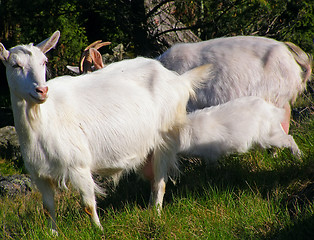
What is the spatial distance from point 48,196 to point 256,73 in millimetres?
2786

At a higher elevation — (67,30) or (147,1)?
(147,1)

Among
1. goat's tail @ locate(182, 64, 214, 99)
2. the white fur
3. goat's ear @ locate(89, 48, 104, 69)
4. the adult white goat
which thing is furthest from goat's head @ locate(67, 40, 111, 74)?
goat's tail @ locate(182, 64, 214, 99)

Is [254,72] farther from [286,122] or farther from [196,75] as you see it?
[196,75]

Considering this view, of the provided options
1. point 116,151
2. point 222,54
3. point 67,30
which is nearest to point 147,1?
point 222,54

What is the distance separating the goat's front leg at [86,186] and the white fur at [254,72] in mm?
2131

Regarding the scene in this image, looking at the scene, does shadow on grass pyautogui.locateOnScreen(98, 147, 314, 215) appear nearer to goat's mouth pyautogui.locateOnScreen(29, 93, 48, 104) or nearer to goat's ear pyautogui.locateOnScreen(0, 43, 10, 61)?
goat's mouth pyautogui.locateOnScreen(29, 93, 48, 104)

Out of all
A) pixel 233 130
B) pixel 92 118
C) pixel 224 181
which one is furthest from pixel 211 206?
pixel 92 118

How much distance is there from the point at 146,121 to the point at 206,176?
3.28 ft

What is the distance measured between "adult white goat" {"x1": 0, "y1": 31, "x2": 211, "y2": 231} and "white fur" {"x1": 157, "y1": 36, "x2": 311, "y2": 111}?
69 cm

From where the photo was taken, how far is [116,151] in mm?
4492

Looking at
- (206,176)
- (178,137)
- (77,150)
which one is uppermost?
(77,150)

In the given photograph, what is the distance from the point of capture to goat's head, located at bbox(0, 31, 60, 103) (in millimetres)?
3699

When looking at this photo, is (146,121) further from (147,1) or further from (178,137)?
(147,1)

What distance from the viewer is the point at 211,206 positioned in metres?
4.43
